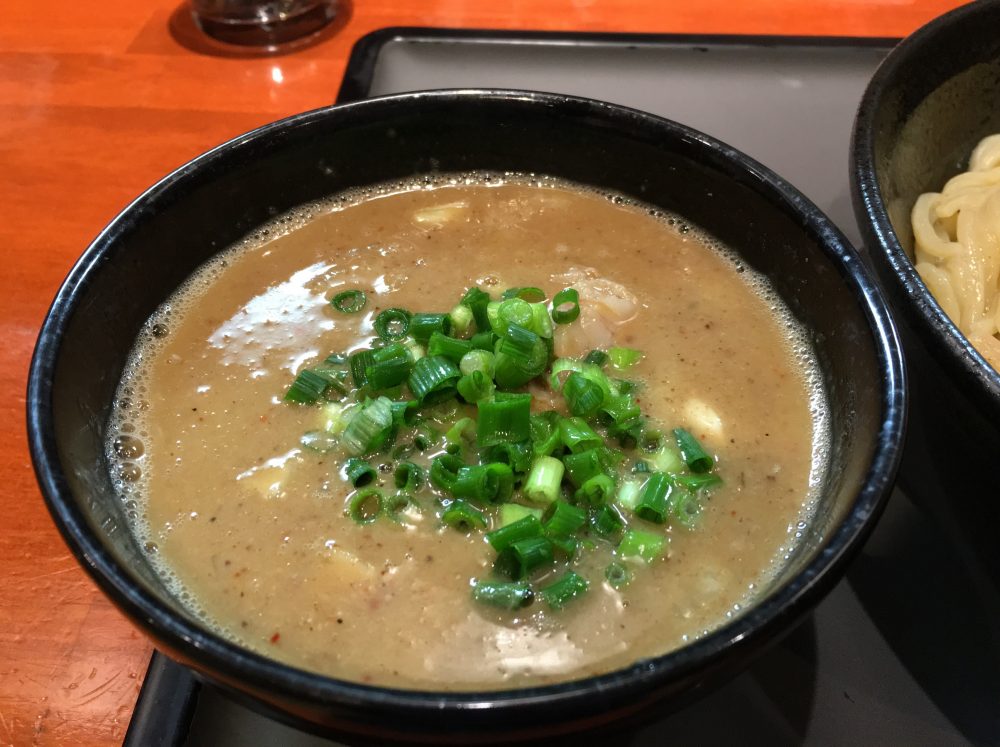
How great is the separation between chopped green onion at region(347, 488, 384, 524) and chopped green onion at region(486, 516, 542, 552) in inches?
7.4

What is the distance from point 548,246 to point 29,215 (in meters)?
1.32

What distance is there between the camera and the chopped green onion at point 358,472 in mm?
1211

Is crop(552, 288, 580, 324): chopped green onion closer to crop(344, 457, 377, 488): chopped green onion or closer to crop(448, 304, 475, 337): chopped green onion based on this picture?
crop(448, 304, 475, 337): chopped green onion

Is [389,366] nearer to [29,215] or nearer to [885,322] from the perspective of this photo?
[885,322]

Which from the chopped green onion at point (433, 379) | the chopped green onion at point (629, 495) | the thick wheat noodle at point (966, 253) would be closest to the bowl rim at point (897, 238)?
the thick wheat noodle at point (966, 253)

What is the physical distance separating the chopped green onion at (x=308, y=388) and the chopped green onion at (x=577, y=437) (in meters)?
0.40

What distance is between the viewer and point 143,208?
1347 mm

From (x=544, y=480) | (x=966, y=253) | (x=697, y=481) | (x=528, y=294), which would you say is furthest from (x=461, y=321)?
(x=966, y=253)

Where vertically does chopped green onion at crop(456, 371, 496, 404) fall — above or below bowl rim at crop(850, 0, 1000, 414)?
below

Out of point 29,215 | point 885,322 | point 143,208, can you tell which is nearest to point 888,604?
point 885,322

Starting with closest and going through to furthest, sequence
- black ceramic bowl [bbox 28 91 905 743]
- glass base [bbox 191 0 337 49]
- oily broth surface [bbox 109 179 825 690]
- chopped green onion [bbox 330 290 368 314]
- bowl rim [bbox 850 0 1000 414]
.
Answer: black ceramic bowl [bbox 28 91 905 743] < oily broth surface [bbox 109 179 825 690] < bowl rim [bbox 850 0 1000 414] < chopped green onion [bbox 330 290 368 314] < glass base [bbox 191 0 337 49]

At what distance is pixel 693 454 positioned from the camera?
1241 millimetres

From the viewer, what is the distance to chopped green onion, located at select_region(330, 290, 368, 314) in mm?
1500

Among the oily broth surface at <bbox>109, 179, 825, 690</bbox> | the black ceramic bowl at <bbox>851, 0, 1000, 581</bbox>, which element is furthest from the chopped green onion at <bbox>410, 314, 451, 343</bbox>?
the black ceramic bowl at <bbox>851, 0, 1000, 581</bbox>
